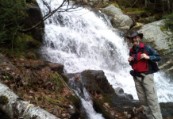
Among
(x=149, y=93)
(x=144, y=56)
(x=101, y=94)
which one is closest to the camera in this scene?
(x=144, y=56)

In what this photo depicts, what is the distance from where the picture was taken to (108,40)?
17328 millimetres

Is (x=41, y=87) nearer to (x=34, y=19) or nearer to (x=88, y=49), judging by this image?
(x=34, y=19)

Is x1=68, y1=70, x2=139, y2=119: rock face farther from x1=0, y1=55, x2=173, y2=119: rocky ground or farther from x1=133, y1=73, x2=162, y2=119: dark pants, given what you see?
x1=133, y1=73, x2=162, y2=119: dark pants

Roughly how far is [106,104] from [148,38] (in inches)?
428

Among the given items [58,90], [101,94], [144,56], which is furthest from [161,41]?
[144,56]

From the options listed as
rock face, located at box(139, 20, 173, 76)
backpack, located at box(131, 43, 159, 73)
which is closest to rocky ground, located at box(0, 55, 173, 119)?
backpack, located at box(131, 43, 159, 73)

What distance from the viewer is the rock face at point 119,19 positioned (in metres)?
20.9

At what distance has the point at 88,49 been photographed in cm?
Result: 1556

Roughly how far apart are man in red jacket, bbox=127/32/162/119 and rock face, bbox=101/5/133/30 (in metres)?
14.0

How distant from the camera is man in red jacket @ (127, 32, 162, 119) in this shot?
6.59 m

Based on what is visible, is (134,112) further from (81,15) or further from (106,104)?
(81,15)

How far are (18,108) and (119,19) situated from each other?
16.6 m

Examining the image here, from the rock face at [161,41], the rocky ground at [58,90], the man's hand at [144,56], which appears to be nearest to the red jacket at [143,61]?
the man's hand at [144,56]

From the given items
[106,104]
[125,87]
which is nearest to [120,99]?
[106,104]
